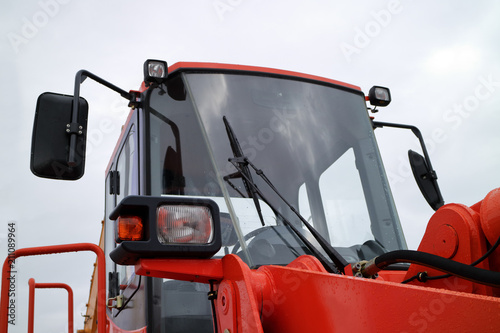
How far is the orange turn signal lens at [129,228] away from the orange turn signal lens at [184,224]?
0.22 ft

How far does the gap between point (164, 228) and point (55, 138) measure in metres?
1.04

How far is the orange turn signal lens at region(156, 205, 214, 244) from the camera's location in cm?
156

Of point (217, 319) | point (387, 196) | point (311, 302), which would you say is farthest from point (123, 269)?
point (311, 302)

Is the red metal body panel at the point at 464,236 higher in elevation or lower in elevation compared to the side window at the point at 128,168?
lower

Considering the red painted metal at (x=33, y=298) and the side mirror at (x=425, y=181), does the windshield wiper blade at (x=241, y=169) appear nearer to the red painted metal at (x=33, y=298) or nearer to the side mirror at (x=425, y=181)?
the side mirror at (x=425, y=181)

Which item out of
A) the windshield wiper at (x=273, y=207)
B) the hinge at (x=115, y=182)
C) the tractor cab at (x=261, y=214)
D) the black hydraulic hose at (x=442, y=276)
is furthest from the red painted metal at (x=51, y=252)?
the black hydraulic hose at (x=442, y=276)

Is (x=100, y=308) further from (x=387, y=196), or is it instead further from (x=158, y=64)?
(x=387, y=196)

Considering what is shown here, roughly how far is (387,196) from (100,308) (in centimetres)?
181

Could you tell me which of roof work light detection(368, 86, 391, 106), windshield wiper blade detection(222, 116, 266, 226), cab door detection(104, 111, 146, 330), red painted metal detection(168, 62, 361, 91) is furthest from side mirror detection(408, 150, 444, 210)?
cab door detection(104, 111, 146, 330)

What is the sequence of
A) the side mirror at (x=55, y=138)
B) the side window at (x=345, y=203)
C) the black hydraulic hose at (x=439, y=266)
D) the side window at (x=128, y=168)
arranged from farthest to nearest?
1. the side window at (x=128, y=168)
2. the side window at (x=345, y=203)
3. the side mirror at (x=55, y=138)
4. the black hydraulic hose at (x=439, y=266)

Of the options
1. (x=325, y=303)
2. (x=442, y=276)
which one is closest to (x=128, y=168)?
(x=325, y=303)

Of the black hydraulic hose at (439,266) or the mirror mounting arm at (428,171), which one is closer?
the black hydraulic hose at (439,266)

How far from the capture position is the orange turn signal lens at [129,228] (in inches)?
60.1

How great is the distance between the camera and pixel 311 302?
143 centimetres
